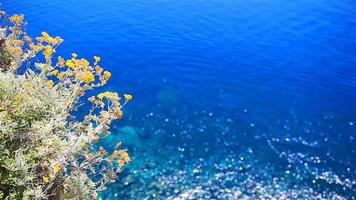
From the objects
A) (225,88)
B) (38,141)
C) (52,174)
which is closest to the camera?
(52,174)

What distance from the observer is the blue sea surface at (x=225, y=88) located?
55.6ft

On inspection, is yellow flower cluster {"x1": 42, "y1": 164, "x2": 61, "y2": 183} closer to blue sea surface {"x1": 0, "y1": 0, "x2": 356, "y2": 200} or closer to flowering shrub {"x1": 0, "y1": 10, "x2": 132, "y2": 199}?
flowering shrub {"x1": 0, "y1": 10, "x2": 132, "y2": 199}

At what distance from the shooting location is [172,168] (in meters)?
17.2

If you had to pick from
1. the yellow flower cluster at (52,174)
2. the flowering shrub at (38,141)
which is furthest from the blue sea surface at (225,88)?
the yellow flower cluster at (52,174)

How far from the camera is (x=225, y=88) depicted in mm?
23844

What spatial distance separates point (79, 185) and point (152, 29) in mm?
24291

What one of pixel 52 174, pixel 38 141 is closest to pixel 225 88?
pixel 38 141

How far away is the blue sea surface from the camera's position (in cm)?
1694

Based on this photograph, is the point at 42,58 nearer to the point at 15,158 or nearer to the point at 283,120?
the point at 283,120

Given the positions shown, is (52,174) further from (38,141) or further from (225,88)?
(225,88)

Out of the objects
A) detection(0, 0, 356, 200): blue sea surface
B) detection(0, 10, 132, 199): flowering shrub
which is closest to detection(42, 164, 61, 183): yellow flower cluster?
detection(0, 10, 132, 199): flowering shrub

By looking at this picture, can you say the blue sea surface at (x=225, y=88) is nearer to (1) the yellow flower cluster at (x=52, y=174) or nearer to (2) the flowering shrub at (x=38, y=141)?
(2) the flowering shrub at (x=38, y=141)

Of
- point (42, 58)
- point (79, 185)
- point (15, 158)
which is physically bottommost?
point (42, 58)

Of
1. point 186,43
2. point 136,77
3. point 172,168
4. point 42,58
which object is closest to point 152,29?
point 186,43
